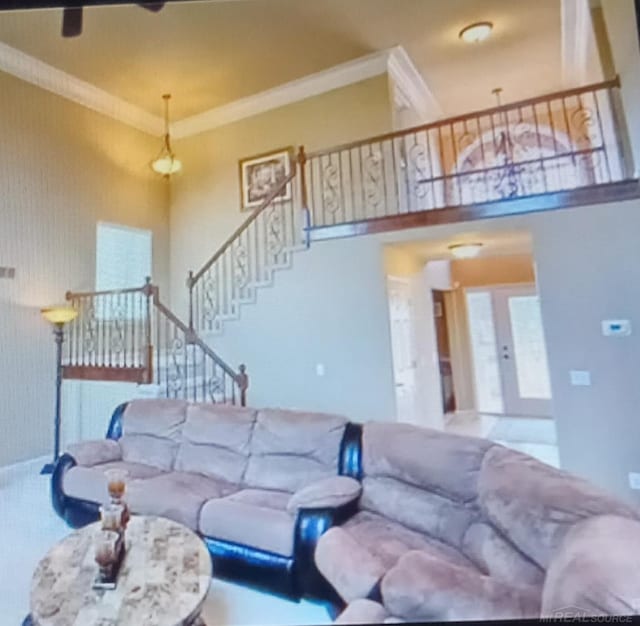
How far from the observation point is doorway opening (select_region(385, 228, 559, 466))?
4.75 metres

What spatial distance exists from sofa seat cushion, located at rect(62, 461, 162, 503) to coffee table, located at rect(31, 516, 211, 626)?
2.57 feet

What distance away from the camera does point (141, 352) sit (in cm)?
455

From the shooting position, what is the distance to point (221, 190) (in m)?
6.22

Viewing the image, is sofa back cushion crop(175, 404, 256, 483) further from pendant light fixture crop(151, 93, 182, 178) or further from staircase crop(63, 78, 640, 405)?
pendant light fixture crop(151, 93, 182, 178)

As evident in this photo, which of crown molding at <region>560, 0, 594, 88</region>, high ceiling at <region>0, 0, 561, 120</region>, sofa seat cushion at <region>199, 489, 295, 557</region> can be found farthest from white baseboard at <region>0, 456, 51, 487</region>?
crown molding at <region>560, 0, 594, 88</region>

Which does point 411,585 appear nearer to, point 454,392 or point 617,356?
point 617,356

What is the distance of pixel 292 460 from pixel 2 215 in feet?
11.9

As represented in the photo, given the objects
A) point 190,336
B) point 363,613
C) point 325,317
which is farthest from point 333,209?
point 363,613

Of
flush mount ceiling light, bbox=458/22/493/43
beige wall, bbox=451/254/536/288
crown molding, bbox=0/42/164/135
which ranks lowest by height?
beige wall, bbox=451/254/536/288

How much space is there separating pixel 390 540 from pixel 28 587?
5.44 feet

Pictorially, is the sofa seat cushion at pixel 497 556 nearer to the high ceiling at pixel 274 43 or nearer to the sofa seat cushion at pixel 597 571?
the sofa seat cushion at pixel 597 571

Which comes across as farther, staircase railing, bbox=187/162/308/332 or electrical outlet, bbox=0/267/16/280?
staircase railing, bbox=187/162/308/332

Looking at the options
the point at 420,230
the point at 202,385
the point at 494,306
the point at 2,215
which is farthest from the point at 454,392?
the point at 2,215

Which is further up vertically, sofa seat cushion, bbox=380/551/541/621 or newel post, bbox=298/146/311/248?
newel post, bbox=298/146/311/248
